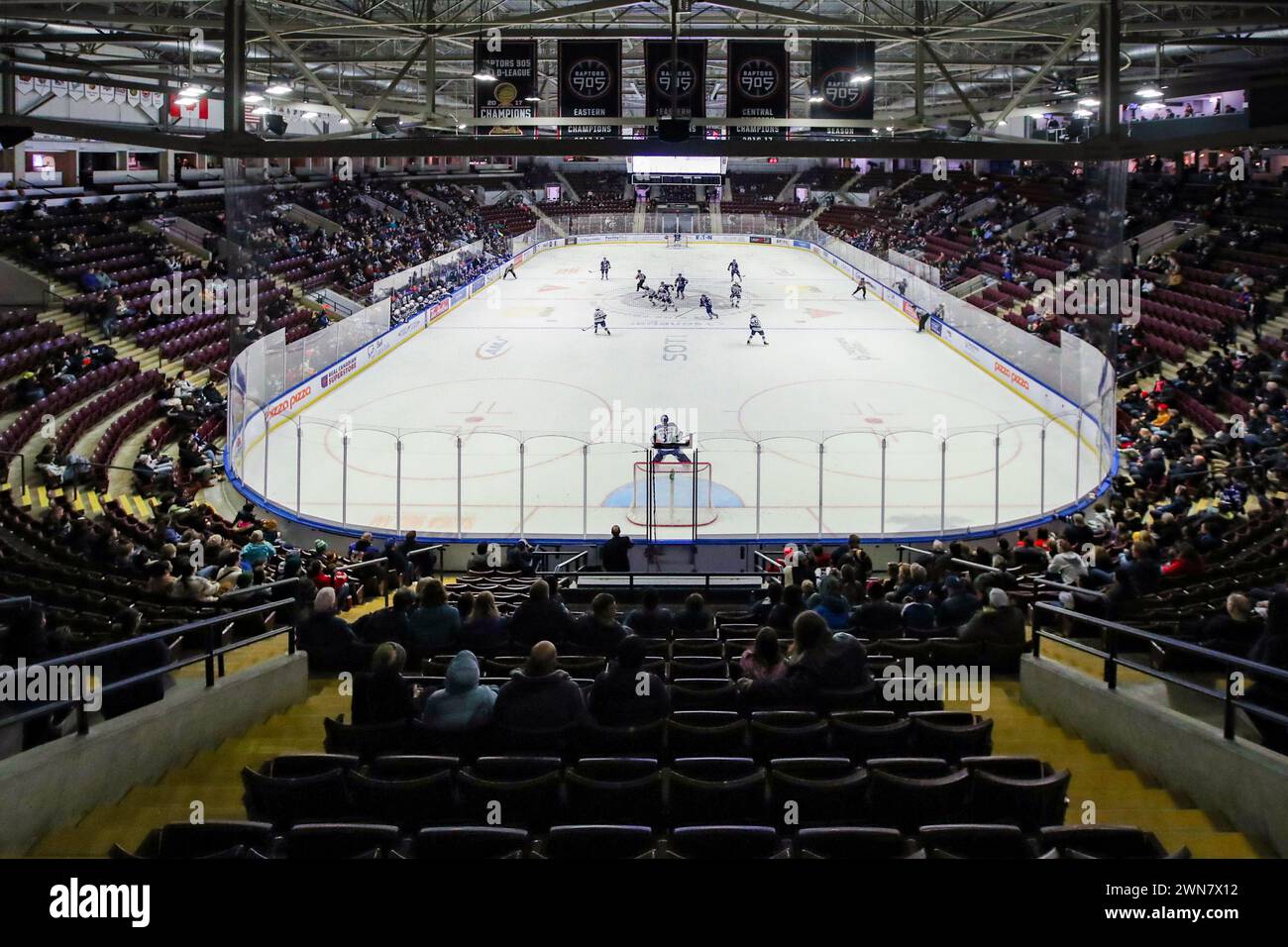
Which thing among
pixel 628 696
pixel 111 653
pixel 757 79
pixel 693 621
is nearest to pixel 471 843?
pixel 628 696

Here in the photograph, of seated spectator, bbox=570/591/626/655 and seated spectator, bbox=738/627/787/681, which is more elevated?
seated spectator, bbox=738/627/787/681

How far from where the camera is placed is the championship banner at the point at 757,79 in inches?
561

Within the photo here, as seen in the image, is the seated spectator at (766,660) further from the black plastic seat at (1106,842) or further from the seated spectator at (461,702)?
the black plastic seat at (1106,842)

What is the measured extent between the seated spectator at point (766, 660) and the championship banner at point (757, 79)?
385 inches

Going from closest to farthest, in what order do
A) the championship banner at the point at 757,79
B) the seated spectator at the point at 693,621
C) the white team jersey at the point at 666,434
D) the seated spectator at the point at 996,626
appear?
the seated spectator at the point at 996,626 → the seated spectator at the point at 693,621 → the championship banner at the point at 757,79 → the white team jersey at the point at 666,434

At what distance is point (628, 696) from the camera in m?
5.43

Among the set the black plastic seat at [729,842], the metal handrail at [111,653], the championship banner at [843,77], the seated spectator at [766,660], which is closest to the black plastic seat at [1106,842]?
the black plastic seat at [729,842]

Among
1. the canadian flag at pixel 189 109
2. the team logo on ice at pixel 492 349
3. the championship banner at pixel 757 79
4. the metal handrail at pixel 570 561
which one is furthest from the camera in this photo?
the canadian flag at pixel 189 109

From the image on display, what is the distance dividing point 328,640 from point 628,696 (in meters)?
2.96

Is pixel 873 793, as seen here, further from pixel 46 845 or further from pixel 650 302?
pixel 650 302

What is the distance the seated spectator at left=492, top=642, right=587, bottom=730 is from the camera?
525 cm

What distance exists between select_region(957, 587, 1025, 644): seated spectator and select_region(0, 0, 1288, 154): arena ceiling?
8.79 metres

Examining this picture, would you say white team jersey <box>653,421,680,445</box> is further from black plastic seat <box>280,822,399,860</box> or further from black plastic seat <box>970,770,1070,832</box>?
black plastic seat <box>280,822,399,860</box>

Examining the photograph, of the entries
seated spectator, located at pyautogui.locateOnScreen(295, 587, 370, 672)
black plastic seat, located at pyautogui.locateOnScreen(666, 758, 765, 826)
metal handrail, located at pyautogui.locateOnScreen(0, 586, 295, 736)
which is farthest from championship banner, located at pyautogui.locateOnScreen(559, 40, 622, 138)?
black plastic seat, located at pyautogui.locateOnScreen(666, 758, 765, 826)
